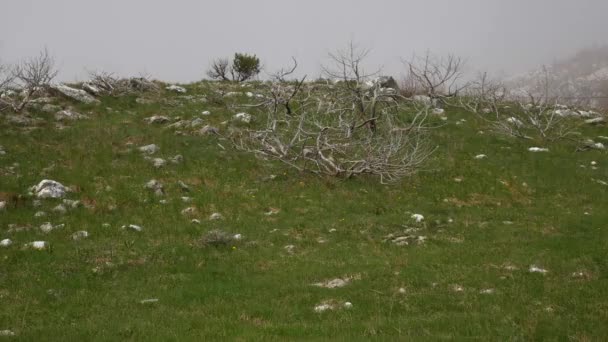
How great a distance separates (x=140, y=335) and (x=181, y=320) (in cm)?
78

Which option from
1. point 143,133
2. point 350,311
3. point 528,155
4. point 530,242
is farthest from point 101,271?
point 528,155

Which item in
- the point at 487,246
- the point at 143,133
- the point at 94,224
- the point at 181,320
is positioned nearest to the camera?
the point at 181,320

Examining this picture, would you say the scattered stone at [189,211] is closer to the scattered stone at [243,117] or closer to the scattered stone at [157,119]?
the scattered stone at [157,119]

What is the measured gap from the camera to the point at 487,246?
12.6 meters

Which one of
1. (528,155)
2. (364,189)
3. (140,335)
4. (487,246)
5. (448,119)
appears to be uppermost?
(448,119)

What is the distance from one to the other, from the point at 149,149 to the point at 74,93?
9.14m

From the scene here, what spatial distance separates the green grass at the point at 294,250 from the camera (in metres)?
8.30

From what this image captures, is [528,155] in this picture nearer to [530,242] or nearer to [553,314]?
[530,242]

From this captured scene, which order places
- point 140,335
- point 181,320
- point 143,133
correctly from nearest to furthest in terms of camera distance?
1. point 140,335
2. point 181,320
3. point 143,133

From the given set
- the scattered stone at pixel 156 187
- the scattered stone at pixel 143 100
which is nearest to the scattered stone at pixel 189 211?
the scattered stone at pixel 156 187

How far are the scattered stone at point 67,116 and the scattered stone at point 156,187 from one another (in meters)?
9.11

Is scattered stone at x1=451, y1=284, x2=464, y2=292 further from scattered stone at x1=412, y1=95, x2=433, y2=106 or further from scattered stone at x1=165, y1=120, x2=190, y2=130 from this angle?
scattered stone at x1=412, y1=95, x2=433, y2=106

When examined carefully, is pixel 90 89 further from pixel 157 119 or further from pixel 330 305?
pixel 330 305

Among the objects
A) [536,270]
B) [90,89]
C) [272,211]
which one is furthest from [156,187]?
[90,89]
